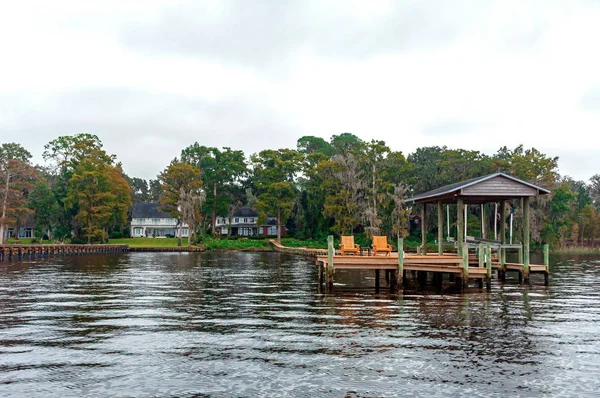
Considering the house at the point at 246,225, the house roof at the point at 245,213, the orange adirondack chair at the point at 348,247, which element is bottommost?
the orange adirondack chair at the point at 348,247

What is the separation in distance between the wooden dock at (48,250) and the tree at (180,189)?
316 inches

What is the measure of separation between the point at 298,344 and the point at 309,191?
201 ft

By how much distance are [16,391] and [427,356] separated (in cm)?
761

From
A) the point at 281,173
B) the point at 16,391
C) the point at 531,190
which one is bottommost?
the point at 16,391

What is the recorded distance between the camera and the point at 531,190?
2367cm

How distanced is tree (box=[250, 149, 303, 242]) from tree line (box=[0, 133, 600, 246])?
0.15m

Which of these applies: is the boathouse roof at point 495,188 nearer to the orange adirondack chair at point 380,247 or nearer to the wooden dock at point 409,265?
the wooden dock at point 409,265

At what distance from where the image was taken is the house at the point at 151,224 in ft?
326

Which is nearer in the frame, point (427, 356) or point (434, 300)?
point (427, 356)

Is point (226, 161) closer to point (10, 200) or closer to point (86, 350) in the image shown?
point (10, 200)

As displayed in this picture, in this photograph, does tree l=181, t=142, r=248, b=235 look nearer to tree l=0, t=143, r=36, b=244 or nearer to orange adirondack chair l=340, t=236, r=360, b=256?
tree l=0, t=143, r=36, b=244

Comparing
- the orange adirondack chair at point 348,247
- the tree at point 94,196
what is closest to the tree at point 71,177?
the tree at point 94,196

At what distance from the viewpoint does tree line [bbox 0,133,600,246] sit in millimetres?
65375

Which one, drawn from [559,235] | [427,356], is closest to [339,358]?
→ [427,356]
